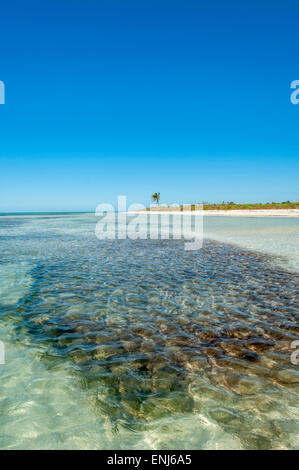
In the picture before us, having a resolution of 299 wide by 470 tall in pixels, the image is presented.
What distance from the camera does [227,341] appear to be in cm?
529

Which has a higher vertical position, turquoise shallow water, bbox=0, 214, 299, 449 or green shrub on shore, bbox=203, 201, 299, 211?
green shrub on shore, bbox=203, 201, 299, 211

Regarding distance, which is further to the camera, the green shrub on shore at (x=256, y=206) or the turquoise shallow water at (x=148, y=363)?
the green shrub on shore at (x=256, y=206)

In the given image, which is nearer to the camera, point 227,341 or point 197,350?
point 197,350

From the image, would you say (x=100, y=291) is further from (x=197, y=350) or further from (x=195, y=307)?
(x=197, y=350)

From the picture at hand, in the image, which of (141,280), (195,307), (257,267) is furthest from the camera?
(257,267)

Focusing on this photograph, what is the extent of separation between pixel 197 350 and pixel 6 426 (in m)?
3.12

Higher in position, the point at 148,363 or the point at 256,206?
the point at 256,206

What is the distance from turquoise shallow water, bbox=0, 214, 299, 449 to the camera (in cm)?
312

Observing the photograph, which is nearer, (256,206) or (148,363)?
(148,363)

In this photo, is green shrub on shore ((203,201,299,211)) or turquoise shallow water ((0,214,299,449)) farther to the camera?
green shrub on shore ((203,201,299,211))

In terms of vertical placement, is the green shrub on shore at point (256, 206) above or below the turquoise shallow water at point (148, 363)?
above

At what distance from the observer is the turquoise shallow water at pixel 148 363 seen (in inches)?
123

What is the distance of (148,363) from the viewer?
4504 mm
